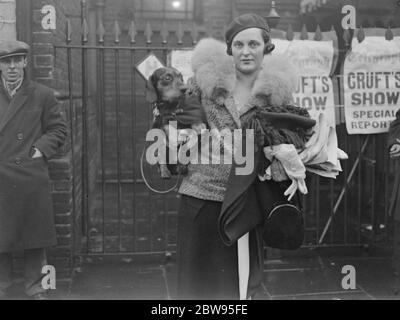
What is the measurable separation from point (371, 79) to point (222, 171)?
3.24 metres

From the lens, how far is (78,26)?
6.94 m

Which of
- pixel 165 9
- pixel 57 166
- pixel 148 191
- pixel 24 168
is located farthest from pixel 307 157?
pixel 165 9

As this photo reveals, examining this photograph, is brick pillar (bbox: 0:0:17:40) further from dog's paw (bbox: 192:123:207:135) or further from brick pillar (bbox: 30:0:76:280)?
dog's paw (bbox: 192:123:207:135)

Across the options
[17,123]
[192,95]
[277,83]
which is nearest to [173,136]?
[192,95]

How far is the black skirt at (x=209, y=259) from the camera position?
2.94m

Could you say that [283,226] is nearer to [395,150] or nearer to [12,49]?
[395,150]

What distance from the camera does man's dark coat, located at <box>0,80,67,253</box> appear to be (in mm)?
4238

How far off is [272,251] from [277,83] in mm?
3172

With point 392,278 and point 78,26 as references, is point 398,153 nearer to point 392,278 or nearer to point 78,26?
point 392,278

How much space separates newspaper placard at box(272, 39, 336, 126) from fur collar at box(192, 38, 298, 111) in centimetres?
262

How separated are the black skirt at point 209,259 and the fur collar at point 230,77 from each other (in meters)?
0.58

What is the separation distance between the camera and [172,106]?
3.00m

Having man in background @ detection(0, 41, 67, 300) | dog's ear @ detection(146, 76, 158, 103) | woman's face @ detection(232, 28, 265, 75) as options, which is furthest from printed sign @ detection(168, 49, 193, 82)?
woman's face @ detection(232, 28, 265, 75)

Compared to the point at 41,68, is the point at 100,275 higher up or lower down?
lower down
